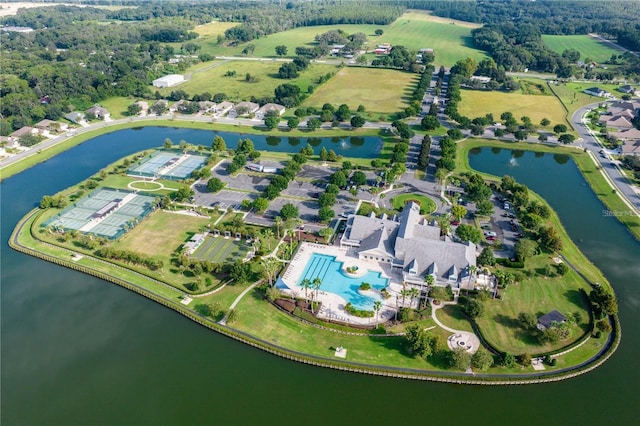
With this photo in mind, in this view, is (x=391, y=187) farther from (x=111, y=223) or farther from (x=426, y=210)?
(x=111, y=223)

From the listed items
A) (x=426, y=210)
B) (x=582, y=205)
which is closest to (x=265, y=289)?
(x=426, y=210)

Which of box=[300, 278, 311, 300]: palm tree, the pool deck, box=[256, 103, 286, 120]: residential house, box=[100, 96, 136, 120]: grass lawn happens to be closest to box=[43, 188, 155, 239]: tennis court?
the pool deck

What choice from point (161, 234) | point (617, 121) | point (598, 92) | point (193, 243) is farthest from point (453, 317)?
point (598, 92)

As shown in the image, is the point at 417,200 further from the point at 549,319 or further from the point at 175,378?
the point at 175,378

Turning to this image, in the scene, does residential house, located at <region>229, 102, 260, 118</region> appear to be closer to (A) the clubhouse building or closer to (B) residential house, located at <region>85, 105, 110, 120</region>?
(B) residential house, located at <region>85, 105, 110, 120</region>

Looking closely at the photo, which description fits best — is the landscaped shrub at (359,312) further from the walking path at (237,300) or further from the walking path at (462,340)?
the walking path at (237,300)

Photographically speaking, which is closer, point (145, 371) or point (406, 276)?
point (145, 371)

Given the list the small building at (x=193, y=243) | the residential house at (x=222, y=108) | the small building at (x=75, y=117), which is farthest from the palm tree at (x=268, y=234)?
the small building at (x=75, y=117)

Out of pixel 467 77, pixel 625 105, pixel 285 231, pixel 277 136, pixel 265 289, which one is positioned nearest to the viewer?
pixel 265 289
